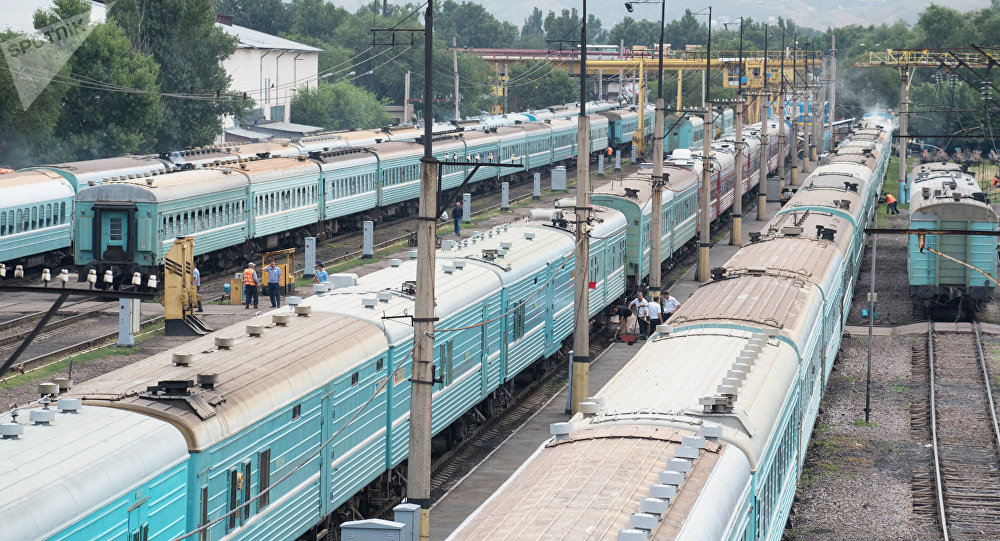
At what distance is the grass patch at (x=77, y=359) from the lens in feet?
85.2

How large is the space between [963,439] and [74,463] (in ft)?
62.4

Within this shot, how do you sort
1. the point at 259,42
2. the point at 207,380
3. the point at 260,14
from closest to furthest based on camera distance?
1. the point at 207,380
2. the point at 259,42
3. the point at 260,14

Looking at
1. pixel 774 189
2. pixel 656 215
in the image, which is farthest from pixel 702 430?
pixel 774 189

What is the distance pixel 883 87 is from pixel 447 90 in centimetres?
4347

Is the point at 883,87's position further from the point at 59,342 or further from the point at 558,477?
the point at 558,477

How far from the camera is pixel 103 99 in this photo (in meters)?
61.6

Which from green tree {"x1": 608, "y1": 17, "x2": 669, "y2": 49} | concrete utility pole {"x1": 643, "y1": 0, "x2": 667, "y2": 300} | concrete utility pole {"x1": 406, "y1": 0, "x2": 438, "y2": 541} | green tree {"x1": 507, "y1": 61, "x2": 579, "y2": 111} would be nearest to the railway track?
concrete utility pole {"x1": 643, "y1": 0, "x2": 667, "y2": 300}

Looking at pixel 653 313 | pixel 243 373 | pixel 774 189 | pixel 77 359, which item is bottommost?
pixel 77 359

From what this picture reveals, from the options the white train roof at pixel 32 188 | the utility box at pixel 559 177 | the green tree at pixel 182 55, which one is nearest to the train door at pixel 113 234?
the white train roof at pixel 32 188

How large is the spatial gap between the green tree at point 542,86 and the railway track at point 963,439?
78039 mm

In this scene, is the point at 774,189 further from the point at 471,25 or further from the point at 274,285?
the point at 471,25

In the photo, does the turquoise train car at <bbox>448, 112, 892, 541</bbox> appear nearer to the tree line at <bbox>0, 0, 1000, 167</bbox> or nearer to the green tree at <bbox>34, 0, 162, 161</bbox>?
the tree line at <bbox>0, 0, 1000, 167</bbox>

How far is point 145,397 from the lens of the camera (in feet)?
44.0

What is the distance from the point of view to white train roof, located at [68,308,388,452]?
13.2 meters
